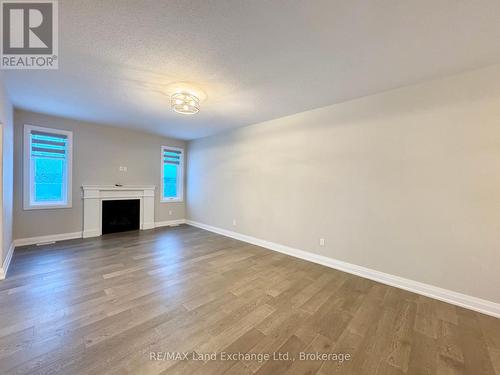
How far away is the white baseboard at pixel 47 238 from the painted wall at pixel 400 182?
4217 mm

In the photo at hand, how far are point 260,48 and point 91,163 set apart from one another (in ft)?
15.8

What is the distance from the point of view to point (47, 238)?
4141 millimetres

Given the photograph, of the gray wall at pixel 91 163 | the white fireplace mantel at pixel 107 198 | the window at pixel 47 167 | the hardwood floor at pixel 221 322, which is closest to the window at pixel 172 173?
the gray wall at pixel 91 163

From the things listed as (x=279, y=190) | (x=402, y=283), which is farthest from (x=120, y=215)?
(x=402, y=283)

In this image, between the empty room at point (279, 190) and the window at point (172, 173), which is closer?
the empty room at point (279, 190)

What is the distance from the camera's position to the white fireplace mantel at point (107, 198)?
15.1 feet

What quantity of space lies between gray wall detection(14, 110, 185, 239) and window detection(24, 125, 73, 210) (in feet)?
0.31

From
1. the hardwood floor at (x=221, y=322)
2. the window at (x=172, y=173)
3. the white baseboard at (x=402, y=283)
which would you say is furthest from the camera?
the window at (x=172, y=173)

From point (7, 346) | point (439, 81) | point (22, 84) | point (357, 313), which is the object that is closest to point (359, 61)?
point (439, 81)

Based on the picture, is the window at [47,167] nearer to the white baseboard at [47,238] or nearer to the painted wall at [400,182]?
the white baseboard at [47,238]

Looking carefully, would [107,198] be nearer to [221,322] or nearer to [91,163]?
[91,163]

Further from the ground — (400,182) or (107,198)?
(400,182)

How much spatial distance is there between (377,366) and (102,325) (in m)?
2.35

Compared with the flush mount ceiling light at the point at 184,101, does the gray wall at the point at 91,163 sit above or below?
below
